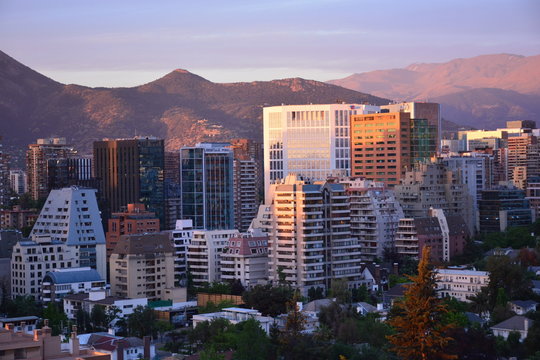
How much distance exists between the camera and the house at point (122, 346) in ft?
143

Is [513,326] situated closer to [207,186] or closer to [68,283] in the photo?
[68,283]

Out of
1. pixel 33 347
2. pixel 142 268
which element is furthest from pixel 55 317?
pixel 33 347

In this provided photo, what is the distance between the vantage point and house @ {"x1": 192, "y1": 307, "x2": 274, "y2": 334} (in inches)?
1896

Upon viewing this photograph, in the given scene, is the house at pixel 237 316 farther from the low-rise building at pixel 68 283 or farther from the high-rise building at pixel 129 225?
the high-rise building at pixel 129 225

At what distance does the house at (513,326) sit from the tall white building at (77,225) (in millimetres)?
24823

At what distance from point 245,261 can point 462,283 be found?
11.4 m

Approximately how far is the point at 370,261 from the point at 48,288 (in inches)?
771

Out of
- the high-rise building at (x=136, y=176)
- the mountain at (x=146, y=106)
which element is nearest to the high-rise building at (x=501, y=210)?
the high-rise building at (x=136, y=176)

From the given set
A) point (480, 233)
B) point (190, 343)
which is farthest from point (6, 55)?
point (190, 343)

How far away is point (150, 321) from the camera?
1980 inches

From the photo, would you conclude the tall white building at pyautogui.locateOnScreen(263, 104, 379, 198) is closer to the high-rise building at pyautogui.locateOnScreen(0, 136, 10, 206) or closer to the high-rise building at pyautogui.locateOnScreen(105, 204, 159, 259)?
the high-rise building at pyautogui.locateOnScreen(0, 136, 10, 206)

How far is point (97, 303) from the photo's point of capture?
53.8 meters

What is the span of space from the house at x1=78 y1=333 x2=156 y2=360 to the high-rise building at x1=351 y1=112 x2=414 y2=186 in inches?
1684

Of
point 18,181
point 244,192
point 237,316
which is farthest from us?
point 18,181
